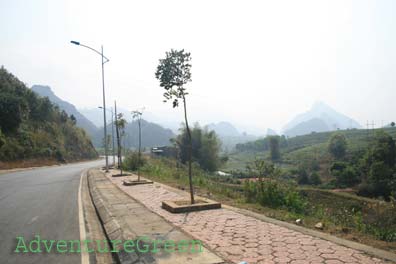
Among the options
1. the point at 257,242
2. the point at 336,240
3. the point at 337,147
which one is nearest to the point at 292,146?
the point at 337,147

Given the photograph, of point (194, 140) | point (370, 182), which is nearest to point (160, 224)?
point (194, 140)

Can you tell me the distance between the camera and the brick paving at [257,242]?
4861 mm

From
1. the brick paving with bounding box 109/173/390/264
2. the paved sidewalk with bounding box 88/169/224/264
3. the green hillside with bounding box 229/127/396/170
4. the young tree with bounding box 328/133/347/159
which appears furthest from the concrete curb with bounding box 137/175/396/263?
the green hillside with bounding box 229/127/396/170

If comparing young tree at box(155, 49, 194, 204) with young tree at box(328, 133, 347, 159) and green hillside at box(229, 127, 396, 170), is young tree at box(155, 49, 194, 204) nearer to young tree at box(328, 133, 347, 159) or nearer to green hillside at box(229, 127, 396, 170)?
young tree at box(328, 133, 347, 159)

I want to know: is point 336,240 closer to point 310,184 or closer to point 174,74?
point 174,74

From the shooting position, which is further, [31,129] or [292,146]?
[292,146]

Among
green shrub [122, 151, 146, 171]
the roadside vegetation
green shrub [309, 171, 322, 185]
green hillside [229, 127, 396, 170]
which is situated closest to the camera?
the roadside vegetation

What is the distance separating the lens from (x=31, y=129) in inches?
1970

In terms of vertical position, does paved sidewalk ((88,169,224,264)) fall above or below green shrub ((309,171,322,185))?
above

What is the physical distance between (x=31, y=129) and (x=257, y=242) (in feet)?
171

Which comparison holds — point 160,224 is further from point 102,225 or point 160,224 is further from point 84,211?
point 84,211

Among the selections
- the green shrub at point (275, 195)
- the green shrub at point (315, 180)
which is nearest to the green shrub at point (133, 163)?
the green shrub at point (275, 195)

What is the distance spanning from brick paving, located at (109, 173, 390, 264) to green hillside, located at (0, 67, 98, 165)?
35.6 meters

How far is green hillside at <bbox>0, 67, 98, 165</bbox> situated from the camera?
1563 inches
